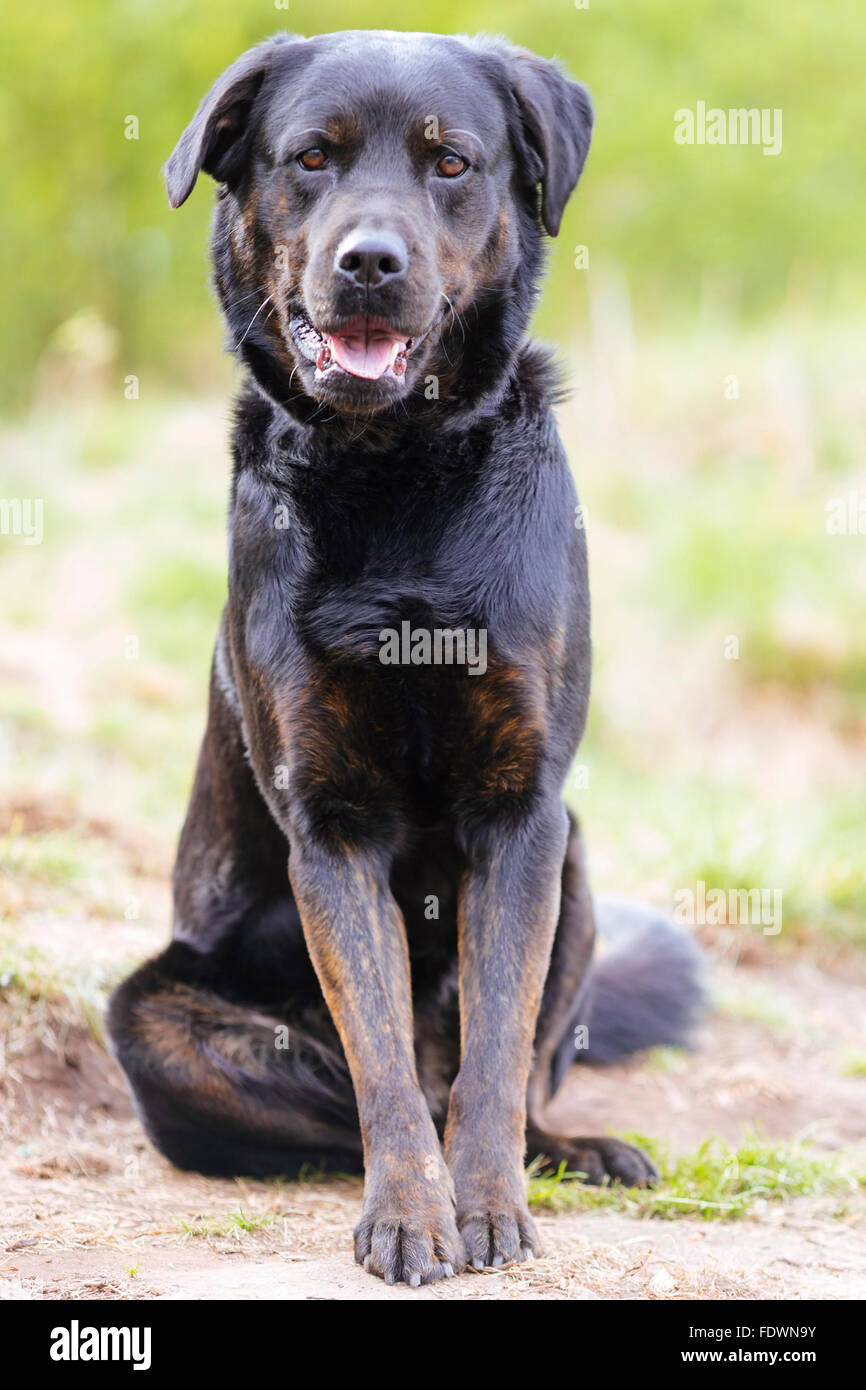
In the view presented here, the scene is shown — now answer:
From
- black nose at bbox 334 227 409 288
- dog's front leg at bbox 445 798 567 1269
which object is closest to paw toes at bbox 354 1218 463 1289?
dog's front leg at bbox 445 798 567 1269

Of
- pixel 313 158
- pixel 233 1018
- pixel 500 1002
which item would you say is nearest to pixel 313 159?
pixel 313 158

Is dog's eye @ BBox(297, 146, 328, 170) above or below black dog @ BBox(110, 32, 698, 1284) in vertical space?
above

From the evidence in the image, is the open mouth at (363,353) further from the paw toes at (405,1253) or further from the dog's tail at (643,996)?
the dog's tail at (643,996)

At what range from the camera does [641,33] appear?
14414 mm

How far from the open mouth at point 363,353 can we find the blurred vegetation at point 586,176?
8057mm

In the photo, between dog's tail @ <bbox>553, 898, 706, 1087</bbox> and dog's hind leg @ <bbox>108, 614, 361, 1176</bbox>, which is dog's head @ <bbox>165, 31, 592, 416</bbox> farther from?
dog's tail @ <bbox>553, 898, 706, 1087</bbox>

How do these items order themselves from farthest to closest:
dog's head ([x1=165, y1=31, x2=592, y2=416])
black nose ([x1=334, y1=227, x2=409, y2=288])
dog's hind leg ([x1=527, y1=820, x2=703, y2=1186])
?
dog's hind leg ([x1=527, y1=820, x2=703, y2=1186]), dog's head ([x1=165, y1=31, x2=592, y2=416]), black nose ([x1=334, y1=227, x2=409, y2=288])

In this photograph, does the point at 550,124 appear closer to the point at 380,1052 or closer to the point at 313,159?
the point at 313,159

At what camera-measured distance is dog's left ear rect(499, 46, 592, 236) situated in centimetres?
294

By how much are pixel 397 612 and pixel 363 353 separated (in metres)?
0.49

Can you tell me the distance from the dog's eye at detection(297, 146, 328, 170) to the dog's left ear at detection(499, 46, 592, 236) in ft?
1.45

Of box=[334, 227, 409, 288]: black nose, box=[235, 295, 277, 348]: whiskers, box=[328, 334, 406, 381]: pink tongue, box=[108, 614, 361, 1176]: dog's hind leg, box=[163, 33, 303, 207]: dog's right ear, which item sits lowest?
box=[108, 614, 361, 1176]: dog's hind leg

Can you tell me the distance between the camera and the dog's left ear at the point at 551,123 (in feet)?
9.63

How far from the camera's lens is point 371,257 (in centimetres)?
255
